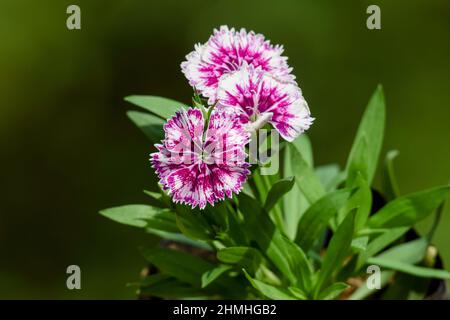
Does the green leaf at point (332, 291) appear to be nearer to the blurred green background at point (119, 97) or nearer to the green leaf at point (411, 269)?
the green leaf at point (411, 269)

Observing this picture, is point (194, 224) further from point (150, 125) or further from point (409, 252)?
point (409, 252)

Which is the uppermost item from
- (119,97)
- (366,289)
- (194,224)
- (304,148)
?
(119,97)

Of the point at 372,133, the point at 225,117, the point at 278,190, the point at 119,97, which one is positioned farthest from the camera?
the point at 119,97

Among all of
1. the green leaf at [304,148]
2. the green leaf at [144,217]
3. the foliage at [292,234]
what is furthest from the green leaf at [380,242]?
the green leaf at [144,217]

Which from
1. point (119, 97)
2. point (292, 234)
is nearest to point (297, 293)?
point (292, 234)

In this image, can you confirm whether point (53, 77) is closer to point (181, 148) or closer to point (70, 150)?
point (70, 150)

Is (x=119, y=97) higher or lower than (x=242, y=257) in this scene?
higher
